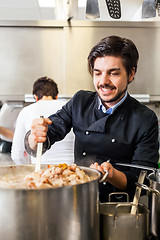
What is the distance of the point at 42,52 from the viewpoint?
3.25 m

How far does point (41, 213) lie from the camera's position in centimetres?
82

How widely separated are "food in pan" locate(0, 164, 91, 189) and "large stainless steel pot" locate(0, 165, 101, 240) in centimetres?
7

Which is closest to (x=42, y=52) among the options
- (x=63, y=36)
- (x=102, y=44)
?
(x=63, y=36)

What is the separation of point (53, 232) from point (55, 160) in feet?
5.66

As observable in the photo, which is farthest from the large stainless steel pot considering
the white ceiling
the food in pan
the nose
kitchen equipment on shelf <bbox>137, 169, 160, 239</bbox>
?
the white ceiling

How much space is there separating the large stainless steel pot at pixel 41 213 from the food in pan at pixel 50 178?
70 millimetres

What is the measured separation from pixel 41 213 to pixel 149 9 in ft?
6.66

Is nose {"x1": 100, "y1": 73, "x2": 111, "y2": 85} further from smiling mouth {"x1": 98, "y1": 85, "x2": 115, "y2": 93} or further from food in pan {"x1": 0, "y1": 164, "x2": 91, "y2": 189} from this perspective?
food in pan {"x1": 0, "y1": 164, "x2": 91, "y2": 189}

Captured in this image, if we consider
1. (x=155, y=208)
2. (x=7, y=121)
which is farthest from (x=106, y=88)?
A: (x=7, y=121)

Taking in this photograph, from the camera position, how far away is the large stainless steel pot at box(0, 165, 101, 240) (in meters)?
0.81

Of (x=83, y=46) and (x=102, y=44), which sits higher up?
(x=83, y=46)

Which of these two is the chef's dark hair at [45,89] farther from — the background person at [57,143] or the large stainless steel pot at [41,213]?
the large stainless steel pot at [41,213]

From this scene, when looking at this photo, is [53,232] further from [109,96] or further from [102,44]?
[102,44]

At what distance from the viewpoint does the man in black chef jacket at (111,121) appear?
61.8 inches
